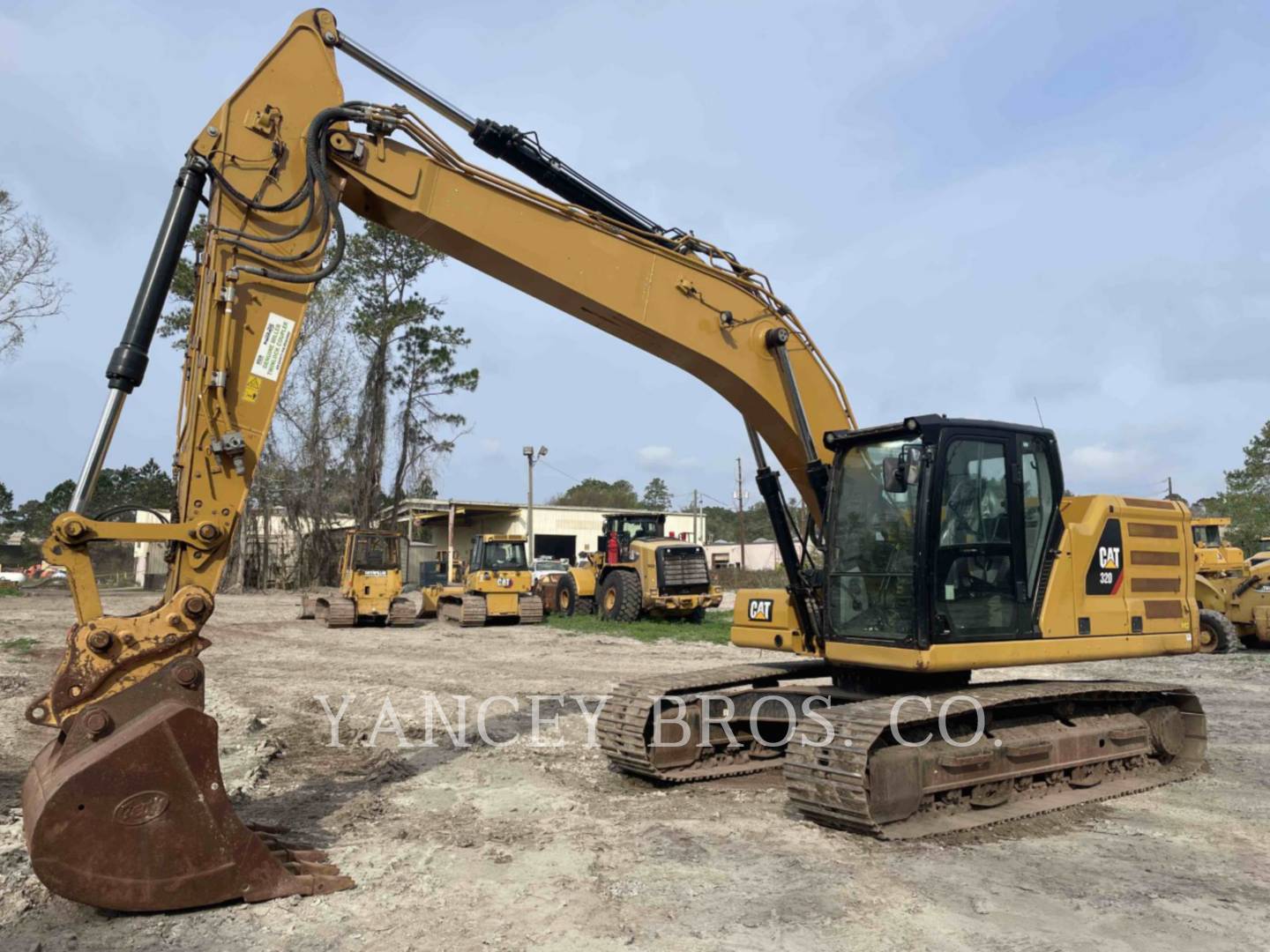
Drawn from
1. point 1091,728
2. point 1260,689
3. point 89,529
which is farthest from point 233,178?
point 1260,689

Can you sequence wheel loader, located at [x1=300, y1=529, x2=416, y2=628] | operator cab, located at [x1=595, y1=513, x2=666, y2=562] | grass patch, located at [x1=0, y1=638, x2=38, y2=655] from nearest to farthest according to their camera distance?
grass patch, located at [x1=0, y1=638, x2=38, y2=655]
wheel loader, located at [x1=300, y1=529, x2=416, y2=628]
operator cab, located at [x1=595, y1=513, x2=666, y2=562]

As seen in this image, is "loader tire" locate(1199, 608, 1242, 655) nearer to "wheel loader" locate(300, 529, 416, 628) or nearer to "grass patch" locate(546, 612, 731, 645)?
"grass patch" locate(546, 612, 731, 645)

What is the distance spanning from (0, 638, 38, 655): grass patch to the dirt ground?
701 centimetres

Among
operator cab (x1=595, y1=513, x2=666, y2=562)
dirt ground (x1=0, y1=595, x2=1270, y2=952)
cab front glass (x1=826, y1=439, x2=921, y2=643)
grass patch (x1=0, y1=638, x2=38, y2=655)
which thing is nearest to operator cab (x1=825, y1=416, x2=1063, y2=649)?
cab front glass (x1=826, y1=439, x2=921, y2=643)

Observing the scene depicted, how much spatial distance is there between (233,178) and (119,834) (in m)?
3.39

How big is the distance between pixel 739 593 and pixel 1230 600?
13.0 meters

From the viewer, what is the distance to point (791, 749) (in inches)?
234

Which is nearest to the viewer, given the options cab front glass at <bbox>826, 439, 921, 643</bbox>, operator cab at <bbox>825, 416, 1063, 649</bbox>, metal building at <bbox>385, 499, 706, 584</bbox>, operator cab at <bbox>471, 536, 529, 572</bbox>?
operator cab at <bbox>825, 416, 1063, 649</bbox>

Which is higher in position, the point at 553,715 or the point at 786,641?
the point at 786,641

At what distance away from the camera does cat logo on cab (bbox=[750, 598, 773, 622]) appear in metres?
7.24

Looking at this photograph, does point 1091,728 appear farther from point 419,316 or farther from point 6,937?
point 419,316

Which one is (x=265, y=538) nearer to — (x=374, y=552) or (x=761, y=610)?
(x=374, y=552)

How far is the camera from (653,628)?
1944cm

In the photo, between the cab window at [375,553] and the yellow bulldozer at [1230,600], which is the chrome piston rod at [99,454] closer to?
the yellow bulldozer at [1230,600]
